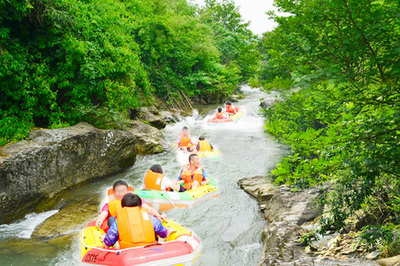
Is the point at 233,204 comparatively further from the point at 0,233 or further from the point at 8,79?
the point at 8,79

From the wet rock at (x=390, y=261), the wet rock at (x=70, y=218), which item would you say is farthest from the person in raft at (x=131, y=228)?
the wet rock at (x=390, y=261)

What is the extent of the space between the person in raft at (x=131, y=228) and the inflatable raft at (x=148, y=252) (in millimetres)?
140

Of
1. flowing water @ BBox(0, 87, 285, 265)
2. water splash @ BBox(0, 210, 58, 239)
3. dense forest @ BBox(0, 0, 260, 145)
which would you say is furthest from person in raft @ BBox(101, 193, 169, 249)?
dense forest @ BBox(0, 0, 260, 145)

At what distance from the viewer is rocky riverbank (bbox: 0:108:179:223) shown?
6688 mm

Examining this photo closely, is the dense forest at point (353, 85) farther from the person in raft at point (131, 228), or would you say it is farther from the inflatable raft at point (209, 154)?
the inflatable raft at point (209, 154)

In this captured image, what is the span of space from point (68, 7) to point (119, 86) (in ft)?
9.34

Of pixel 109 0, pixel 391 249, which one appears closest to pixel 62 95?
pixel 109 0

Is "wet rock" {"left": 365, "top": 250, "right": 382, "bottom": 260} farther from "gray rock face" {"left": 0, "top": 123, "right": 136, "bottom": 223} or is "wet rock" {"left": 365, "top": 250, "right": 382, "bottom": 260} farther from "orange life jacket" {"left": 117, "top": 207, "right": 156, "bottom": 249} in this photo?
"gray rock face" {"left": 0, "top": 123, "right": 136, "bottom": 223}

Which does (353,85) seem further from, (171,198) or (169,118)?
(169,118)

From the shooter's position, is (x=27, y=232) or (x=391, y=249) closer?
(x=391, y=249)

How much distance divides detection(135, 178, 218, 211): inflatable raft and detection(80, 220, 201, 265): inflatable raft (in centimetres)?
221

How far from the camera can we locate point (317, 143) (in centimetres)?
301

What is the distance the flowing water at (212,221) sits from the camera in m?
5.54

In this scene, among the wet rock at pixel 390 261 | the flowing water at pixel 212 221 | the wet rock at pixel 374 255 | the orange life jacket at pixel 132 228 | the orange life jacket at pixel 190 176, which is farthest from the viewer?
the orange life jacket at pixel 190 176
